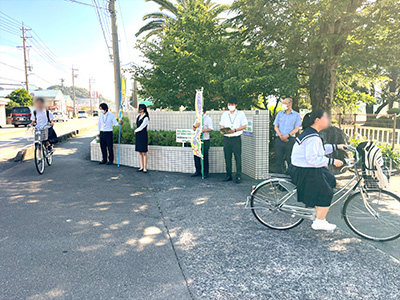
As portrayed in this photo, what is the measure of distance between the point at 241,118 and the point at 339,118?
620cm

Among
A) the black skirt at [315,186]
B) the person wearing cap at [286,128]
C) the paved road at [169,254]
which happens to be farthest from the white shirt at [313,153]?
the person wearing cap at [286,128]

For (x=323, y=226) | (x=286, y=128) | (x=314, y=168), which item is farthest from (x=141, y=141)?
(x=323, y=226)

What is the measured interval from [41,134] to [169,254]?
604 centimetres

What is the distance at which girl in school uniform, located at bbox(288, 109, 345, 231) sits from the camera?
12.6 feet

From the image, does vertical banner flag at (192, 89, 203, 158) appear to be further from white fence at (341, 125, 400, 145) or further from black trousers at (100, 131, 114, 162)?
white fence at (341, 125, 400, 145)

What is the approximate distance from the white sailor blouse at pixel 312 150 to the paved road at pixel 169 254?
104 centimetres

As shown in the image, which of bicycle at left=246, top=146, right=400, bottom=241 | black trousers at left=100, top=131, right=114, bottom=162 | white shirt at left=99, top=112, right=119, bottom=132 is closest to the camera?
bicycle at left=246, top=146, right=400, bottom=241

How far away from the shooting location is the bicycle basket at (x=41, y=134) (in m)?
7.96

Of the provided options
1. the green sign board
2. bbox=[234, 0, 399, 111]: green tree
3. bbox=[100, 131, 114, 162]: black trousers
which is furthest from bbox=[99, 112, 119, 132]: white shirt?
bbox=[234, 0, 399, 111]: green tree

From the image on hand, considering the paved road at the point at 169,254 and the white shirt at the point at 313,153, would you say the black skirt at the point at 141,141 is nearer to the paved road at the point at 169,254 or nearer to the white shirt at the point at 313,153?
the paved road at the point at 169,254

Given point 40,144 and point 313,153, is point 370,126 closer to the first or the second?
point 313,153

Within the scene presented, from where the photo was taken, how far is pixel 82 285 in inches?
117

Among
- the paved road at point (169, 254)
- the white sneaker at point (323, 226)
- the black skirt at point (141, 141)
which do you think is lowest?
the paved road at point (169, 254)

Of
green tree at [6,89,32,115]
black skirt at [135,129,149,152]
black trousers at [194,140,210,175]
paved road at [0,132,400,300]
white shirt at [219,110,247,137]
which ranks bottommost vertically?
paved road at [0,132,400,300]
